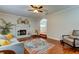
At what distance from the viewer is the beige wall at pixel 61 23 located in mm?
2257

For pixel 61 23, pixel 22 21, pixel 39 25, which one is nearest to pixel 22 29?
pixel 22 21

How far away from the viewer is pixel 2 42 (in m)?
2.10

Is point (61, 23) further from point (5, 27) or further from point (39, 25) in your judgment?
point (5, 27)

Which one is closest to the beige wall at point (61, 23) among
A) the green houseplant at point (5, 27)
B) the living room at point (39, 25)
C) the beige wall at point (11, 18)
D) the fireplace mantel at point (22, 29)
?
the living room at point (39, 25)

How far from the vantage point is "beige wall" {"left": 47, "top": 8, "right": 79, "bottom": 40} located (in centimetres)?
226

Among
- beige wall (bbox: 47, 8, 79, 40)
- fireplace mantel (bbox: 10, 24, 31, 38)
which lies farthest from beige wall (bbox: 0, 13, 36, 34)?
beige wall (bbox: 47, 8, 79, 40)

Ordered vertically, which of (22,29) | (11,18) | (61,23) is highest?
(11,18)

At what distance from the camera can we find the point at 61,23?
95.7 inches

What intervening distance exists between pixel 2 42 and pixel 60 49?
1.59m

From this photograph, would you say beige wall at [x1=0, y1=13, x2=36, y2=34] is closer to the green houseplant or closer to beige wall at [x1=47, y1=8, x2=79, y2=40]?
the green houseplant

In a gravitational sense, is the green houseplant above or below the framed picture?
below
